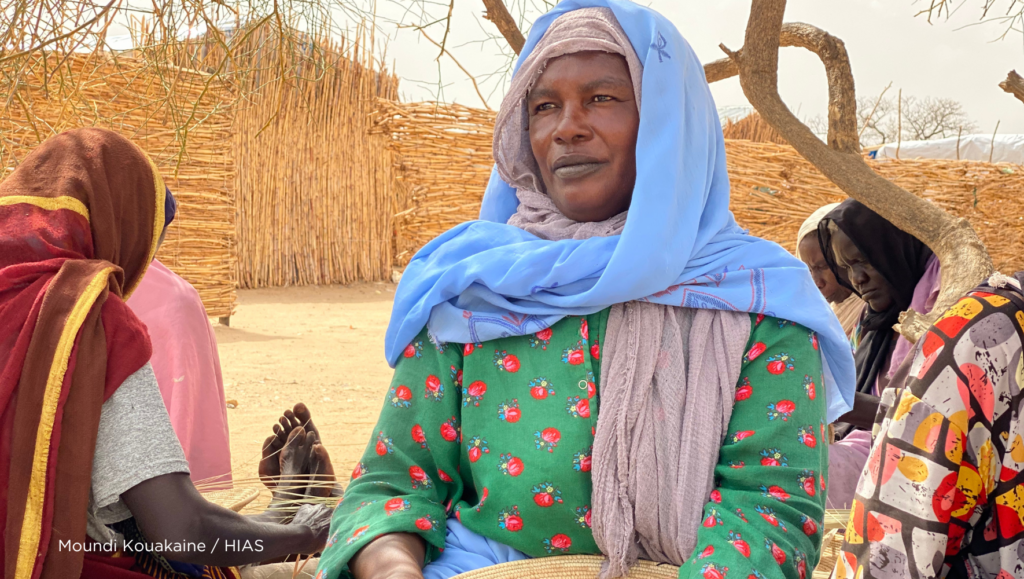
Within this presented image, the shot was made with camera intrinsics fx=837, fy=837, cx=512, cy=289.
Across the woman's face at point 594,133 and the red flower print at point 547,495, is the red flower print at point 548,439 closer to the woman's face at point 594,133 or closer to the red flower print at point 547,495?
the red flower print at point 547,495

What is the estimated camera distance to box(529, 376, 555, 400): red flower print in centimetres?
170

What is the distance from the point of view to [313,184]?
13328 mm

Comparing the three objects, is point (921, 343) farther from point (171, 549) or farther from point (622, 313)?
point (171, 549)

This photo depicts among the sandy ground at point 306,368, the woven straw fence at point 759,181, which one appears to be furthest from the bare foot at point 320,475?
the woven straw fence at point 759,181

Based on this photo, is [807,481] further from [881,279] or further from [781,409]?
[881,279]

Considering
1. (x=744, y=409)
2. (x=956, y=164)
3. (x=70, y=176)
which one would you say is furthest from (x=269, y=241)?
(x=744, y=409)

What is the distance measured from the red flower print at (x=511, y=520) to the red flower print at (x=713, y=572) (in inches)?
14.6

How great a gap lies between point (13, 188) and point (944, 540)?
6.82ft

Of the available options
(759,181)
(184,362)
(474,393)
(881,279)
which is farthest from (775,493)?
(759,181)

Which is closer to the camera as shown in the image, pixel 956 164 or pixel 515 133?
pixel 515 133

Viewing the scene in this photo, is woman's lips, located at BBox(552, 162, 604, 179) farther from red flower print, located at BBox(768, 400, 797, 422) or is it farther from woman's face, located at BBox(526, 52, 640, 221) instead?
red flower print, located at BBox(768, 400, 797, 422)

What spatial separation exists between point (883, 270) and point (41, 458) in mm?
3595

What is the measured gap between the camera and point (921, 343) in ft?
4.56

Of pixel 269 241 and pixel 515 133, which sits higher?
pixel 515 133
